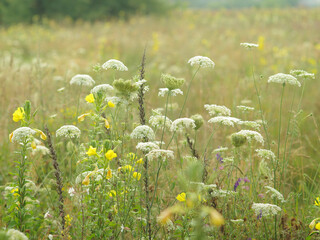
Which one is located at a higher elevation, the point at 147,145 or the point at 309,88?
the point at 147,145

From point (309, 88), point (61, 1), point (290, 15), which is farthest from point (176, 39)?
point (61, 1)

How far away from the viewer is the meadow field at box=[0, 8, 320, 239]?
5.91 feet

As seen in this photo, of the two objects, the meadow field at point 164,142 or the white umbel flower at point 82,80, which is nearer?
the meadow field at point 164,142

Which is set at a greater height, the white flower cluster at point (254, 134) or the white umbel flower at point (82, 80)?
the white umbel flower at point (82, 80)

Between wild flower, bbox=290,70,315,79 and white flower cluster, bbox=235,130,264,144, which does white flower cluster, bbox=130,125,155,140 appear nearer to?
white flower cluster, bbox=235,130,264,144

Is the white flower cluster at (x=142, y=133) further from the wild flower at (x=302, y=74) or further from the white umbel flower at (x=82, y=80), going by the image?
the wild flower at (x=302, y=74)

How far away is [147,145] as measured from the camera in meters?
1.66

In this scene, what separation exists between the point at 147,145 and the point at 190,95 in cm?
346

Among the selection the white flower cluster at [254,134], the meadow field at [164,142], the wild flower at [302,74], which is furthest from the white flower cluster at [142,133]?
the wild flower at [302,74]

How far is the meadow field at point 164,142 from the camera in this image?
70.9 inches

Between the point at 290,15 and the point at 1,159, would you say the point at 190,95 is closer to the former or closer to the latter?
the point at 1,159

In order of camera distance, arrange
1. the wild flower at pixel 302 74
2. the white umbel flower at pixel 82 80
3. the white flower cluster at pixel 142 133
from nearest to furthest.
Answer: the white flower cluster at pixel 142 133, the wild flower at pixel 302 74, the white umbel flower at pixel 82 80

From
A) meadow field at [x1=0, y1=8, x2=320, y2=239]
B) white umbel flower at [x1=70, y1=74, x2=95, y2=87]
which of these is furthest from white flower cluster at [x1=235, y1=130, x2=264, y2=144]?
white umbel flower at [x1=70, y1=74, x2=95, y2=87]

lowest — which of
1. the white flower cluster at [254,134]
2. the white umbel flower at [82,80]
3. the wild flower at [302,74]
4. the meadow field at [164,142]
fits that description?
the meadow field at [164,142]
